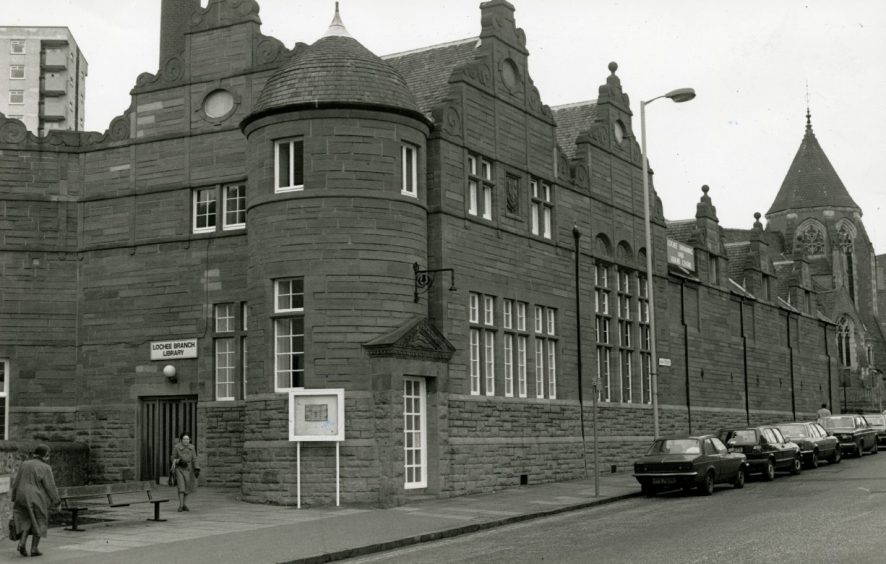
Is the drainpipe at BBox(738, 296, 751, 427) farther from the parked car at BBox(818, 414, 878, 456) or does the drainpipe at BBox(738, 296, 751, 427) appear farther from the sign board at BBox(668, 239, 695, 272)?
the sign board at BBox(668, 239, 695, 272)

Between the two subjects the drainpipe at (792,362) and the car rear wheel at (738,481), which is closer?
the car rear wheel at (738,481)

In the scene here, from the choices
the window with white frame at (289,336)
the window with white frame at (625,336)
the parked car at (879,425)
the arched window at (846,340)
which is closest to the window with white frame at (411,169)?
the window with white frame at (289,336)

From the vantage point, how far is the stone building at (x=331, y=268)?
25.4 meters

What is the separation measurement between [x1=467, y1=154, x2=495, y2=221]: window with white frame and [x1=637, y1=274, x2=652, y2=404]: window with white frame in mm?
10257

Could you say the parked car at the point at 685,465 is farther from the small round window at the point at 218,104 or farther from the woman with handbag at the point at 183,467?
the small round window at the point at 218,104

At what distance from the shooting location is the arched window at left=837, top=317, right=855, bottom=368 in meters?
102

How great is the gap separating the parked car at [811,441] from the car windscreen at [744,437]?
9.01 feet

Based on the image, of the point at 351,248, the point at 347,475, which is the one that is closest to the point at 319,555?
the point at 347,475

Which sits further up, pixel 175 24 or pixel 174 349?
pixel 175 24

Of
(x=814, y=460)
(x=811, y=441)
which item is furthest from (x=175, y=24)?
(x=814, y=460)

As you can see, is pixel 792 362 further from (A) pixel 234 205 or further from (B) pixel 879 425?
(A) pixel 234 205

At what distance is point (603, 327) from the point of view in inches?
1430

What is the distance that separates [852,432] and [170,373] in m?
26.8

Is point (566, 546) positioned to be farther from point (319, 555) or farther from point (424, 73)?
point (424, 73)
